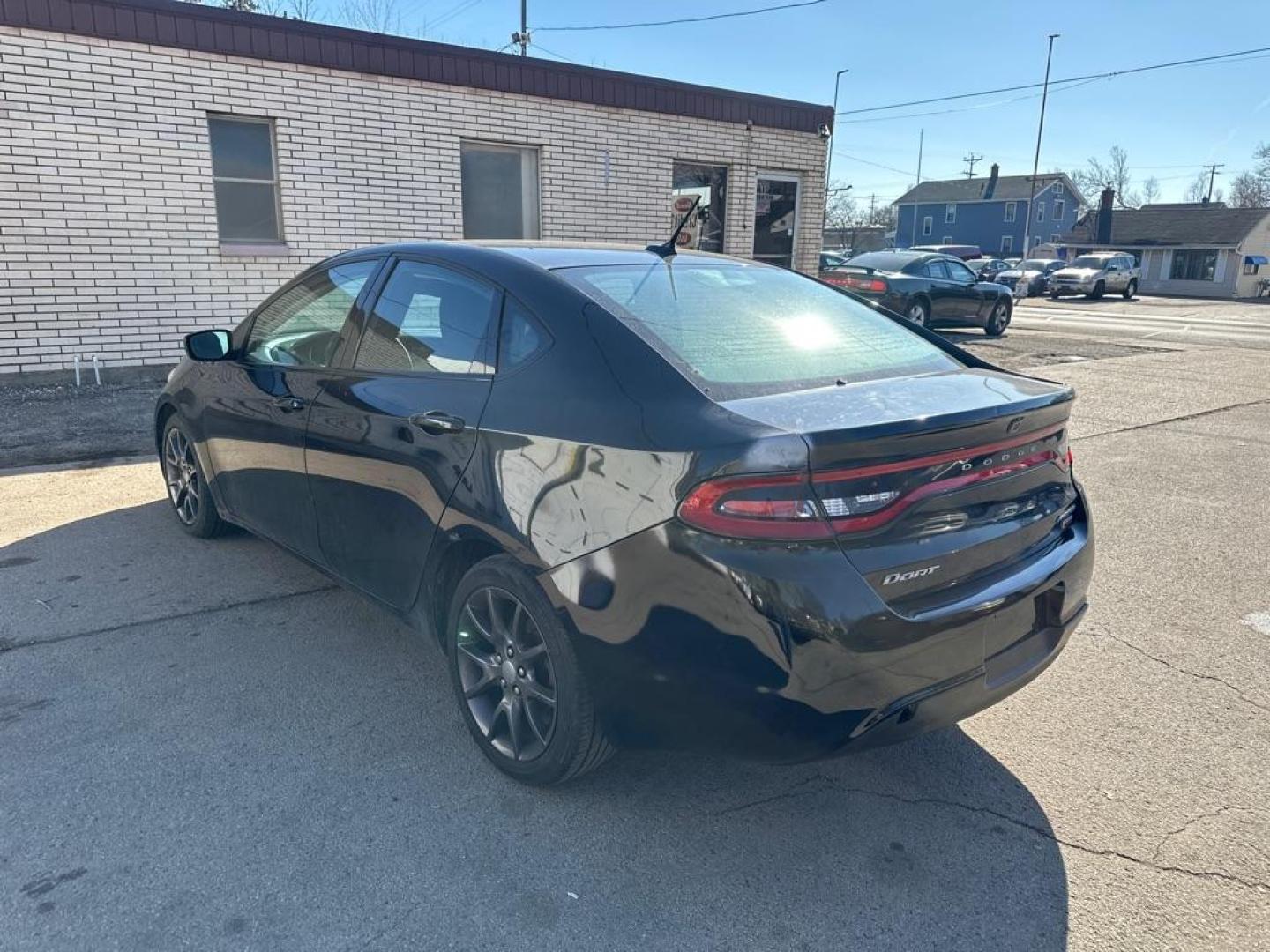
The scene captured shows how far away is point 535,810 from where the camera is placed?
272cm

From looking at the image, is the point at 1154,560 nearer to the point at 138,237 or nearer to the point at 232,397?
the point at 232,397

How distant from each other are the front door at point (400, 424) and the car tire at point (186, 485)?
1444mm

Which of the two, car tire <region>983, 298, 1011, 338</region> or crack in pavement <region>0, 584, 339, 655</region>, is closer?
crack in pavement <region>0, 584, 339, 655</region>

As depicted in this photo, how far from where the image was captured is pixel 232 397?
416cm

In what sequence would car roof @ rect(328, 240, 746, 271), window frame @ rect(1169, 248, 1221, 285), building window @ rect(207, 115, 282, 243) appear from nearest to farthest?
car roof @ rect(328, 240, 746, 271) < building window @ rect(207, 115, 282, 243) < window frame @ rect(1169, 248, 1221, 285)

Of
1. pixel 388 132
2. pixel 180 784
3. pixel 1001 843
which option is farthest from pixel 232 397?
pixel 388 132

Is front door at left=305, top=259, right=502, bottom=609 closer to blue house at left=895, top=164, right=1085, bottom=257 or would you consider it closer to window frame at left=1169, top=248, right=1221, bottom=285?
window frame at left=1169, top=248, right=1221, bottom=285

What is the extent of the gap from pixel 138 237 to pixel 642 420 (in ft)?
27.7

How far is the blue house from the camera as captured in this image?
227 ft

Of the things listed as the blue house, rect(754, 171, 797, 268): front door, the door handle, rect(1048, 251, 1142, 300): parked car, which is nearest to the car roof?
the door handle

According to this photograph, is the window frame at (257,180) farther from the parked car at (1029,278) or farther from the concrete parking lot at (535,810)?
the parked car at (1029,278)

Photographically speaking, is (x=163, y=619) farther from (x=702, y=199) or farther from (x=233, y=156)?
(x=702, y=199)

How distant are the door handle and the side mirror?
1737mm

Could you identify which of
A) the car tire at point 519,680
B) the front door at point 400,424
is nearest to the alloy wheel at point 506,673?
the car tire at point 519,680
